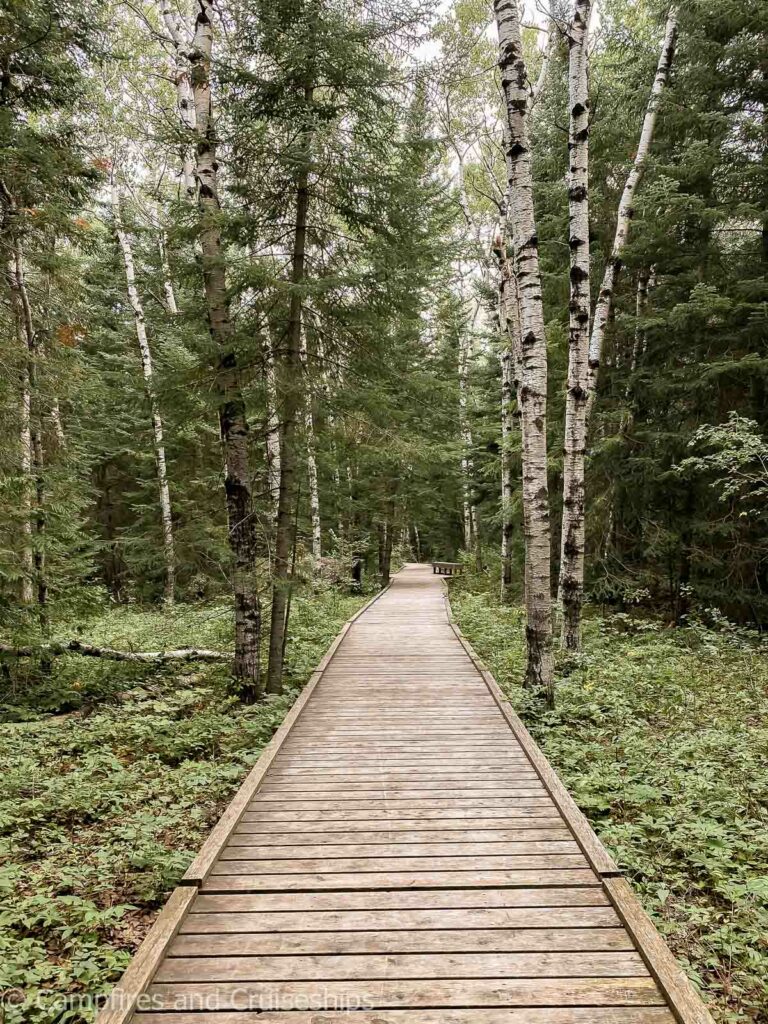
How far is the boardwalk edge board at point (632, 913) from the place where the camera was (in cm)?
260

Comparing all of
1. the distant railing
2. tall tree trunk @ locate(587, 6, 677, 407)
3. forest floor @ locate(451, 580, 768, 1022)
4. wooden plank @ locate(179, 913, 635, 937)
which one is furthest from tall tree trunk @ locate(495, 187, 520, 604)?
wooden plank @ locate(179, 913, 635, 937)

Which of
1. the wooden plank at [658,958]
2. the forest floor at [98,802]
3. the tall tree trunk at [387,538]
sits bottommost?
the forest floor at [98,802]

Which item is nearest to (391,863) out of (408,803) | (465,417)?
(408,803)

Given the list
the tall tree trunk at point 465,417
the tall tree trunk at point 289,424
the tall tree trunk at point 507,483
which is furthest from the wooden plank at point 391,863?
the tall tree trunk at point 465,417

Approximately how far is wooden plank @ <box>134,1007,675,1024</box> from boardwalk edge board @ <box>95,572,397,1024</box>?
0.38ft

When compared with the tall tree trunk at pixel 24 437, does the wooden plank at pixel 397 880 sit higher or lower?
lower

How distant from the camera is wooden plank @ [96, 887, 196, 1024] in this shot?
101 inches

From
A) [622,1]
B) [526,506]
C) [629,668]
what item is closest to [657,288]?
[526,506]

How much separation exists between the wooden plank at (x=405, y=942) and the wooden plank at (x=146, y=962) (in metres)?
0.09

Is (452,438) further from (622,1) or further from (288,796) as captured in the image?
(288,796)

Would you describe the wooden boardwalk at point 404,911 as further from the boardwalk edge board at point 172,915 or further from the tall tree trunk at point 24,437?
the tall tree trunk at point 24,437

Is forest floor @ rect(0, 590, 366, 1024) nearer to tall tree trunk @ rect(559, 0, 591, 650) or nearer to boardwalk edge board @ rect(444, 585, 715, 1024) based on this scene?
boardwalk edge board @ rect(444, 585, 715, 1024)

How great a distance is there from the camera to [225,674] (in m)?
8.95

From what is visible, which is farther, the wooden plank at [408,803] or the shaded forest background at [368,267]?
the shaded forest background at [368,267]
